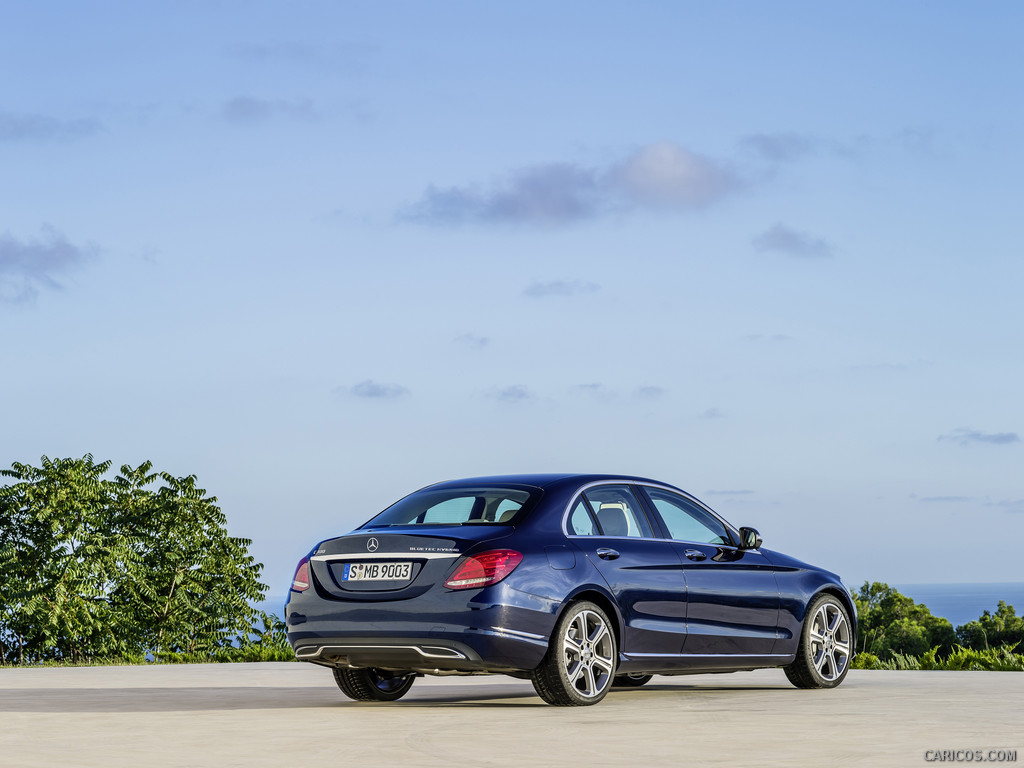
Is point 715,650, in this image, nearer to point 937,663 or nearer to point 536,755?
point 536,755

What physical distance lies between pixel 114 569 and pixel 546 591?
704 inches

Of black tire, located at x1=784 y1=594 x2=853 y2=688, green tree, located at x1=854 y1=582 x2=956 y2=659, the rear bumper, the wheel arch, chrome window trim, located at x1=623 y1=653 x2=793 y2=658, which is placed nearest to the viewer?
the rear bumper

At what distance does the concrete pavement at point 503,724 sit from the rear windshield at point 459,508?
131 cm

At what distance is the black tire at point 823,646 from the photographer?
12109 millimetres

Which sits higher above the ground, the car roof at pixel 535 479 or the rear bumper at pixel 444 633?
the car roof at pixel 535 479

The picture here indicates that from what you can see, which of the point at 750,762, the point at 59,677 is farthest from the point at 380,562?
the point at 59,677

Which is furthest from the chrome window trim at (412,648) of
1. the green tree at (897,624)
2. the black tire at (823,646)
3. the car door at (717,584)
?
the green tree at (897,624)

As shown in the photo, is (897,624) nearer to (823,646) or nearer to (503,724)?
(823,646)

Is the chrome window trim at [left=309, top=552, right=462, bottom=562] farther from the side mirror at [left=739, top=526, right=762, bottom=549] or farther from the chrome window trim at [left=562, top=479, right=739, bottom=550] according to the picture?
the side mirror at [left=739, top=526, right=762, bottom=549]

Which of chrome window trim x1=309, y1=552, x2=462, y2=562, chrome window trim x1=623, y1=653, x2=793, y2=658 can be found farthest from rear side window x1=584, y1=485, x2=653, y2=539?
chrome window trim x1=309, y1=552, x2=462, y2=562

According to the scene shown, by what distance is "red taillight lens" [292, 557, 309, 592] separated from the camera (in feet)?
33.9

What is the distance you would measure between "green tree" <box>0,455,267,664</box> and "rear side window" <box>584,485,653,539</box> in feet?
50.6

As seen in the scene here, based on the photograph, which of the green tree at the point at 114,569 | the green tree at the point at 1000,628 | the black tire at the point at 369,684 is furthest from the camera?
the green tree at the point at 1000,628

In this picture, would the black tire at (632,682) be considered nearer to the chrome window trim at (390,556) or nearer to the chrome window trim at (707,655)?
the chrome window trim at (707,655)
